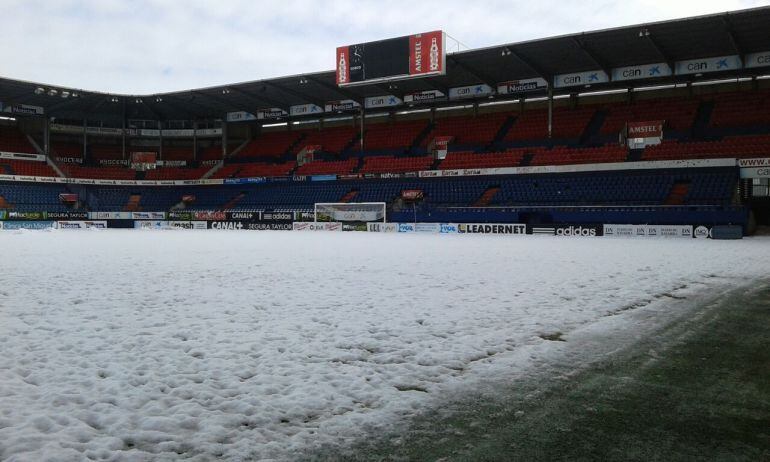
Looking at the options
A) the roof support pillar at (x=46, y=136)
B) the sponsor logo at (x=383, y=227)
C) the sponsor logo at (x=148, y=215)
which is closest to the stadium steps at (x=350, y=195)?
the sponsor logo at (x=383, y=227)

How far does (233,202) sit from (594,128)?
3149 centimetres

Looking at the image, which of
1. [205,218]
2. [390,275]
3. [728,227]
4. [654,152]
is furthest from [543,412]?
[205,218]

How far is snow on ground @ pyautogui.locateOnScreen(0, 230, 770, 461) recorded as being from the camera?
2910 mm

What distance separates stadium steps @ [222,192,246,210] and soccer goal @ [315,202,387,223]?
10.7 meters

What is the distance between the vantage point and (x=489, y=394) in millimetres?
3527

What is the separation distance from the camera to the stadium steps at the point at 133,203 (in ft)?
160

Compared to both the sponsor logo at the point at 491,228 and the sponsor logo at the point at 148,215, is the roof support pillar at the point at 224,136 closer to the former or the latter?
the sponsor logo at the point at 148,215

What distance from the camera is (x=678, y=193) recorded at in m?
31.0

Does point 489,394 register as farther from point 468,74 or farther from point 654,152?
point 468,74

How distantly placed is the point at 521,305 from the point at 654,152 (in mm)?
31951

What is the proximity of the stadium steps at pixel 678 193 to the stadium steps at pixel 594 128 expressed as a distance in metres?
7.88

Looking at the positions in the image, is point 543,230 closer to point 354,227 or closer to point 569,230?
point 569,230

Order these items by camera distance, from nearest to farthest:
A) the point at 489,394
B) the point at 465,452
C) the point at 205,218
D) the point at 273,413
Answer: the point at 465,452 → the point at 273,413 → the point at 489,394 → the point at 205,218

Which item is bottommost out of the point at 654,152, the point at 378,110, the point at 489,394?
the point at 489,394
